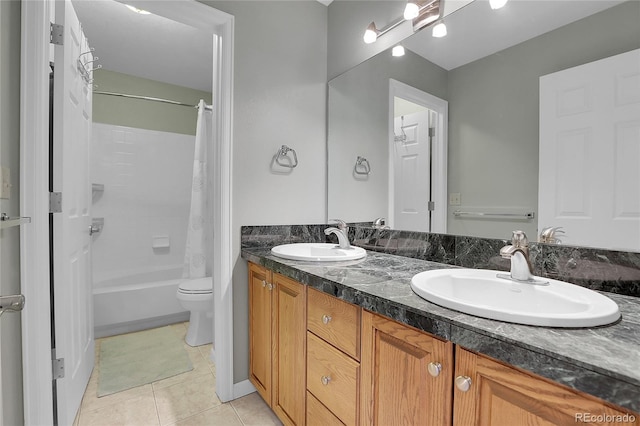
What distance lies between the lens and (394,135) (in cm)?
169

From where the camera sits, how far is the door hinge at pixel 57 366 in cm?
137

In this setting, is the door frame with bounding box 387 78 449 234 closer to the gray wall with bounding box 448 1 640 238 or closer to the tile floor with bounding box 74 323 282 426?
the gray wall with bounding box 448 1 640 238

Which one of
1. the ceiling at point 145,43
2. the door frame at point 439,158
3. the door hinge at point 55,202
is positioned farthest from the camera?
the ceiling at point 145,43

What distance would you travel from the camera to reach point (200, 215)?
2514 millimetres

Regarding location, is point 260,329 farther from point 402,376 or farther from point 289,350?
point 402,376

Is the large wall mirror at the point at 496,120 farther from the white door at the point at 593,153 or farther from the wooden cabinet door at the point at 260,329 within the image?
the wooden cabinet door at the point at 260,329

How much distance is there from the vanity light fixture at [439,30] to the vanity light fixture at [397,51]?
187mm

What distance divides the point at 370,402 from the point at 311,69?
1894 millimetres

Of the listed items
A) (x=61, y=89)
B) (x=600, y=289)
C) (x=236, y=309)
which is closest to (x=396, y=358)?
(x=600, y=289)

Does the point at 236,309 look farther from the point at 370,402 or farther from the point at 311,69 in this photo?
the point at 311,69

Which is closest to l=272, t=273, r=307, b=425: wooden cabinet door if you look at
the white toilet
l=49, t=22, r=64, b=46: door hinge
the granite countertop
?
the granite countertop

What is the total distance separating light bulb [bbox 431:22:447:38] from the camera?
4.57 feet

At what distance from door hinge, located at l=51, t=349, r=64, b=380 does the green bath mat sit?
1.50ft

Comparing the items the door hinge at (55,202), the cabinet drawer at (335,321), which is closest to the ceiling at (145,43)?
the door hinge at (55,202)
